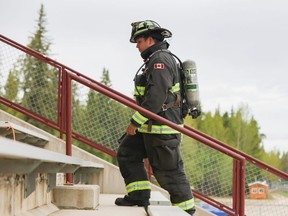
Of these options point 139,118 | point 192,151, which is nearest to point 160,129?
point 139,118

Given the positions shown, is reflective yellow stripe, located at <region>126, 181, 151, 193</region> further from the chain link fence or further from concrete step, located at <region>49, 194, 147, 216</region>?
the chain link fence

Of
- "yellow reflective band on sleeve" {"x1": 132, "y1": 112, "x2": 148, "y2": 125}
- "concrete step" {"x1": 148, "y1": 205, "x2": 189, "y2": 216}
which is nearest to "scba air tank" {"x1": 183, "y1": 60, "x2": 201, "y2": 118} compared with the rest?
"yellow reflective band on sleeve" {"x1": 132, "y1": 112, "x2": 148, "y2": 125}

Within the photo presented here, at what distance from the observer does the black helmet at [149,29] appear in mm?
4500

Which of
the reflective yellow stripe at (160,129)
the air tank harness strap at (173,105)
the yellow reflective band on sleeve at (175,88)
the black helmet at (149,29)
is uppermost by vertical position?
the black helmet at (149,29)

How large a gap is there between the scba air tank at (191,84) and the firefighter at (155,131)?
0.39 ft

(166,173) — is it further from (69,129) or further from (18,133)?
(18,133)

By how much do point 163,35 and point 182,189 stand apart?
130 cm

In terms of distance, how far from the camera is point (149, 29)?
450 cm

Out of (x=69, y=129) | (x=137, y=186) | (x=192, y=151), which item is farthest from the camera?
(x=192, y=151)

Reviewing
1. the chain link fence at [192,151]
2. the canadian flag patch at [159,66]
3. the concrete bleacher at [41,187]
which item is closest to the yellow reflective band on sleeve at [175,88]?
the canadian flag patch at [159,66]

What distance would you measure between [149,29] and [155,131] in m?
0.87

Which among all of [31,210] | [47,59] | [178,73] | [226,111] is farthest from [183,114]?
[226,111]

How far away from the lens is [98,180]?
606cm

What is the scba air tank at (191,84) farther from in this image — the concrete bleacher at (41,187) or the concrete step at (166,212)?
the concrete step at (166,212)
